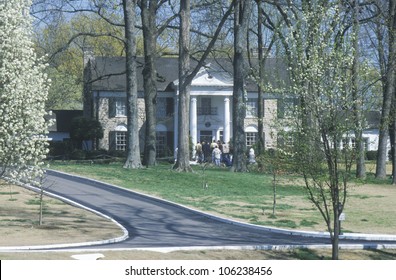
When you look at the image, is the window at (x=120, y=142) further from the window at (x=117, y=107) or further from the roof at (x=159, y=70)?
the roof at (x=159, y=70)

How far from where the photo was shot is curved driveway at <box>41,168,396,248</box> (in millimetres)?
19500

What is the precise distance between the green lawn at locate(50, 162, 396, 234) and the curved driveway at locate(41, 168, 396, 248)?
40.2 inches

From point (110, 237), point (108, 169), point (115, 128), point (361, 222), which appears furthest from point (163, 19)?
point (110, 237)

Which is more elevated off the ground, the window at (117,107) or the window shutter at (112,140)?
the window at (117,107)

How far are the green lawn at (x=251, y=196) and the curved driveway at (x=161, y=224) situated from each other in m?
1.02

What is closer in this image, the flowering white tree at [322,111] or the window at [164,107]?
the flowering white tree at [322,111]

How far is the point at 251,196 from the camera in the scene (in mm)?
30250

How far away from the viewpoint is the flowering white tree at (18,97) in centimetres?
1880

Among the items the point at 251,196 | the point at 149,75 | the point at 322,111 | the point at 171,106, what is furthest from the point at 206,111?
the point at 322,111

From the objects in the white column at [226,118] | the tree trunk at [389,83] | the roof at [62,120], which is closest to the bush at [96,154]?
the white column at [226,118]

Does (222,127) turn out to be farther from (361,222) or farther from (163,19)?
(361,222)

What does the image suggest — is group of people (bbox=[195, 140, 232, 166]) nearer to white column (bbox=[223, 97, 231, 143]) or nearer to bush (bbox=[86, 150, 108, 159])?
bush (bbox=[86, 150, 108, 159])

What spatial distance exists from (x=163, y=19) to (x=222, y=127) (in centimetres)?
2248

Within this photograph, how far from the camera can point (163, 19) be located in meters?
47.3
